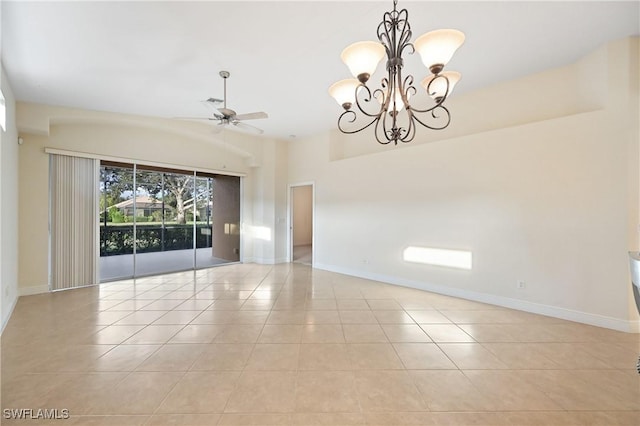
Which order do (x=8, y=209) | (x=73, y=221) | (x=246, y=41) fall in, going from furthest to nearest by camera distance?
(x=73, y=221) < (x=8, y=209) < (x=246, y=41)

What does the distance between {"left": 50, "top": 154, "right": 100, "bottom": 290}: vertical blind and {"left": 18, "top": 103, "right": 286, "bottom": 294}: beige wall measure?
13 centimetres

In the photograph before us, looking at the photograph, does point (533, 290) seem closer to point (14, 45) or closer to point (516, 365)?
point (516, 365)

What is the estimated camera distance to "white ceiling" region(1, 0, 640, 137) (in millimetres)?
2502

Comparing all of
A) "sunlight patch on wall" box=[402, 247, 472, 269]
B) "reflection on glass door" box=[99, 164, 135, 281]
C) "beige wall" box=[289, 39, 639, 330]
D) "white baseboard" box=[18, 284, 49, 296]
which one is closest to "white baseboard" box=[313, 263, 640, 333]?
"beige wall" box=[289, 39, 639, 330]

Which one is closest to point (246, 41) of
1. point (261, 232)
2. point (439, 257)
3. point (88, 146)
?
point (88, 146)

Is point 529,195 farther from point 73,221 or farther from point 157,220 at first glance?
point 73,221

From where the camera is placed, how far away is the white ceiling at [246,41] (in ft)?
8.21

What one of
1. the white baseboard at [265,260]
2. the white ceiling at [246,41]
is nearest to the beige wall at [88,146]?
the white ceiling at [246,41]

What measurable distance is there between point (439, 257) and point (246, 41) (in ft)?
14.2

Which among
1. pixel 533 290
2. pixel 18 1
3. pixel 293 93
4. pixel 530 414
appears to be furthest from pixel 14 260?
pixel 533 290

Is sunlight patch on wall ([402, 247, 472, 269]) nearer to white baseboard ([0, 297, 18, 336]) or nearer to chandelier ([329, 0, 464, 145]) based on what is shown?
chandelier ([329, 0, 464, 145])

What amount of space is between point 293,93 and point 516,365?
453 cm

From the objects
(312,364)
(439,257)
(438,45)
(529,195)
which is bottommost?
(312,364)

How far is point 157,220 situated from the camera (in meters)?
5.79
